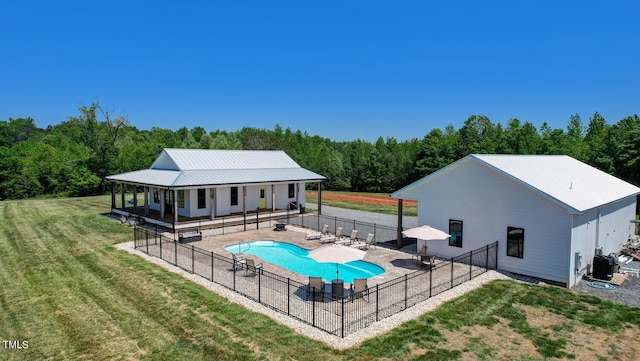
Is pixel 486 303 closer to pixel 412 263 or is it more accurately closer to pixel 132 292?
pixel 412 263

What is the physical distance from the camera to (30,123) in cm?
13675

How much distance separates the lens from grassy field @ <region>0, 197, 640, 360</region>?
9438mm

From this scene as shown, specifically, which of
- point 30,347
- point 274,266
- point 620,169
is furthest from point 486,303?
point 620,169

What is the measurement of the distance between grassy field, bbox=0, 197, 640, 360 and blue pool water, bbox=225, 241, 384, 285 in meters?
5.27

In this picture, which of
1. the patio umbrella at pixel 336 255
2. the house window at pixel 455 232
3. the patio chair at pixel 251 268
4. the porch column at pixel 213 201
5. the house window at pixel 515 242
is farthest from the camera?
the porch column at pixel 213 201

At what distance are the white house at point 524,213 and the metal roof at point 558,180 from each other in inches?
1.8

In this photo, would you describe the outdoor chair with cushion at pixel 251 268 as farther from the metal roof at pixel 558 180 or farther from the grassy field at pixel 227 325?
the metal roof at pixel 558 180

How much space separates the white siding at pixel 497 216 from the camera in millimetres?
14844

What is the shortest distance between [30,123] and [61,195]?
361ft

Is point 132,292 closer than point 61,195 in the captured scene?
Yes

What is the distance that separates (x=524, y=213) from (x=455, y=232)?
3.26 m

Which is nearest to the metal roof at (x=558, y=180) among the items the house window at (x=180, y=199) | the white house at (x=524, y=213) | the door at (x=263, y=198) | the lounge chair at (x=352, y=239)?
the white house at (x=524, y=213)

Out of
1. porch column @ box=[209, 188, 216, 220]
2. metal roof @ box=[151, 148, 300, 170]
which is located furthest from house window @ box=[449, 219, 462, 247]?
metal roof @ box=[151, 148, 300, 170]

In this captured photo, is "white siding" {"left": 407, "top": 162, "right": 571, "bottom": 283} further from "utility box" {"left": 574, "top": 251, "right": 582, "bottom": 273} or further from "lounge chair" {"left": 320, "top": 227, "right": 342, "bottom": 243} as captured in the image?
"lounge chair" {"left": 320, "top": 227, "right": 342, "bottom": 243}
